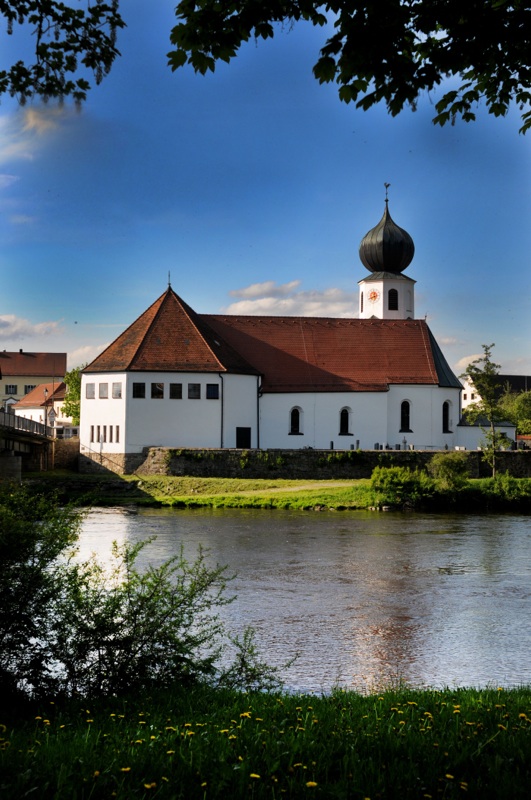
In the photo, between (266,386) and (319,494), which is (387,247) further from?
(319,494)

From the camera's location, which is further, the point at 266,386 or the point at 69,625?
the point at 266,386

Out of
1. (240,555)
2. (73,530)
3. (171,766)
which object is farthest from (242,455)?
(171,766)

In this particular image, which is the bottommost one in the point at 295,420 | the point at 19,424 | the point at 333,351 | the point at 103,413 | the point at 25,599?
the point at 25,599

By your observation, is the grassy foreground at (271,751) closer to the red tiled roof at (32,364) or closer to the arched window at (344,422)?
the arched window at (344,422)

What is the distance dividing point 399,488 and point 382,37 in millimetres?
38525

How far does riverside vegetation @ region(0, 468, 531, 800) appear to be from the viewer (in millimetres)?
6402

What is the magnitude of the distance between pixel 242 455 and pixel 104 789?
46.6m

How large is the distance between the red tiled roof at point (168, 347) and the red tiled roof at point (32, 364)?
85723 millimetres

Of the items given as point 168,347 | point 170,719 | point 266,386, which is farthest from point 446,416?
point 170,719

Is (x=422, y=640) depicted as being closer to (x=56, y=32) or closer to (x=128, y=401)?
(x=56, y=32)

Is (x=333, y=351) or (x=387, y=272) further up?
(x=387, y=272)

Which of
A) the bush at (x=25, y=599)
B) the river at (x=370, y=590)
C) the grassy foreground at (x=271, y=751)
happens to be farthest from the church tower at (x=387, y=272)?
the grassy foreground at (x=271, y=751)

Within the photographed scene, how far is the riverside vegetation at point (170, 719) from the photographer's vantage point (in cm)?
640

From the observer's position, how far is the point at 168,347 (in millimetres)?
59125
